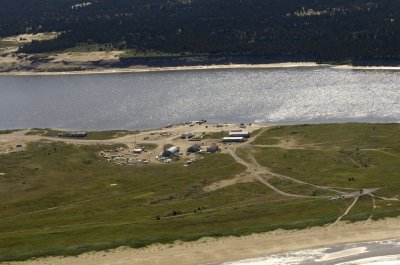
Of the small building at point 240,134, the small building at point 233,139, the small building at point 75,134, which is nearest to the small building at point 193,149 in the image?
the small building at point 233,139

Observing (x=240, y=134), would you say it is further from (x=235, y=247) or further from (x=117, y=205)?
(x=235, y=247)

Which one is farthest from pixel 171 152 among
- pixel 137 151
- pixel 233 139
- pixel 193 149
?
pixel 233 139

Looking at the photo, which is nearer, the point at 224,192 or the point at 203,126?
the point at 224,192

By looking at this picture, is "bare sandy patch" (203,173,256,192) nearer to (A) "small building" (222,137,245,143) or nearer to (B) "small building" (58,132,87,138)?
(A) "small building" (222,137,245,143)

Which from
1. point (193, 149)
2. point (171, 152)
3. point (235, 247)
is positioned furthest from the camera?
point (193, 149)

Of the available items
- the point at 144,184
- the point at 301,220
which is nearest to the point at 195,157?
the point at 144,184

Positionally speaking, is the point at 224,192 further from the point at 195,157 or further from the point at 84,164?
the point at 84,164
